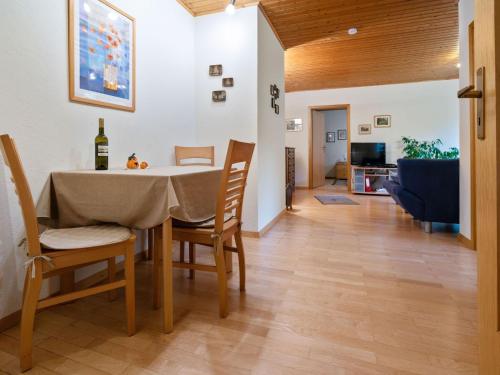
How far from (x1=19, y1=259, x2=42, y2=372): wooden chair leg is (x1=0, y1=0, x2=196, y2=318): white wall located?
439 millimetres

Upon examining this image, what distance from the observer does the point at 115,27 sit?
2080mm

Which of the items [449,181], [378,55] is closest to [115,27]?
[449,181]

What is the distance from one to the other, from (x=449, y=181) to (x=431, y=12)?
2040mm

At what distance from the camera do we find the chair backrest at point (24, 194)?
108cm

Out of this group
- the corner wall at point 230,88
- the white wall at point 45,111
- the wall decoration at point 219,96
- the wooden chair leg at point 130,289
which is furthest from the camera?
the wall decoration at point 219,96

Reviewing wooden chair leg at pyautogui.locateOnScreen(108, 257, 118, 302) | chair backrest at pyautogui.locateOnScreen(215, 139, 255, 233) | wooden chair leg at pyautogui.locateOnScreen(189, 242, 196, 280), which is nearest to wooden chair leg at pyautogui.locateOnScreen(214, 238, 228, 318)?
chair backrest at pyautogui.locateOnScreen(215, 139, 255, 233)

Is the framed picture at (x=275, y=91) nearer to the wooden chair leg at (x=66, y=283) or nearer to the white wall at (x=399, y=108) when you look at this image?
the wooden chair leg at (x=66, y=283)

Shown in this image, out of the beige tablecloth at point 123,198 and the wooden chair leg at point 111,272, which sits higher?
the beige tablecloth at point 123,198

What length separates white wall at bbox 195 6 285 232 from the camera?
2.98 meters

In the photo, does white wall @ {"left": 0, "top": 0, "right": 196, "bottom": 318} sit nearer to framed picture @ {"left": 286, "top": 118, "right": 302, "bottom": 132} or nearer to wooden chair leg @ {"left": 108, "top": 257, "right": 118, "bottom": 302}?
wooden chair leg @ {"left": 108, "top": 257, "right": 118, "bottom": 302}

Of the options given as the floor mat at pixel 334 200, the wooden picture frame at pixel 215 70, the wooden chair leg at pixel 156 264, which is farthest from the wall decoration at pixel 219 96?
the floor mat at pixel 334 200

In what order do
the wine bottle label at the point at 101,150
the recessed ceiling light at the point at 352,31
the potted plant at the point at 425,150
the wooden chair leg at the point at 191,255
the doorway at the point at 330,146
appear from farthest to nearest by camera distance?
1. the doorway at the point at 330,146
2. the potted plant at the point at 425,150
3. the recessed ceiling light at the point at 352,31
4. the wooden chair leg at the point at 191,255
5. the wine bottle label at the point at 101,150

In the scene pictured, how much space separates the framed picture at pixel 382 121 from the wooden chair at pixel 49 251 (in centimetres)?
639

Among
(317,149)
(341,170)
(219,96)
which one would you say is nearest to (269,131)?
(219,96)
